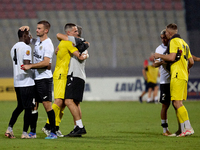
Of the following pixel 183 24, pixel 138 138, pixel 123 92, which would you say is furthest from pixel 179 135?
pixel 183 24

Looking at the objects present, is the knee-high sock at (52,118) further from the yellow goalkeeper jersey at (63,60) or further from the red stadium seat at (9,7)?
the red stadium seat at (9,7)

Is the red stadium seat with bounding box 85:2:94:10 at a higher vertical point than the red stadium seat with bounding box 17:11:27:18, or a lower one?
higher

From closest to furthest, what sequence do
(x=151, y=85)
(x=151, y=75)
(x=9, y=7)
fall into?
(x=151, y=85)
(x=151, y=75)
(x=9, y=7)

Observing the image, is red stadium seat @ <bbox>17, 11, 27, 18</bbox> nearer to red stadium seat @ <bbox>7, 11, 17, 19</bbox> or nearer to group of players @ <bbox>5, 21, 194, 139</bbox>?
red stadium seat @ <bbox>7, 11, 17, 19</bbox>

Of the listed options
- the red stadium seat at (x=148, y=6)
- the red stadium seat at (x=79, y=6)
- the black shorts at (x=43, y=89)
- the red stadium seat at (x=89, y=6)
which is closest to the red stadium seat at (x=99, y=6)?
the red stadium seat at (x=89, y=6)

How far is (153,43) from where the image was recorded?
56.1ft

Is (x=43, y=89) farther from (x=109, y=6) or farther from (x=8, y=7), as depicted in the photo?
(x=8, y=7)

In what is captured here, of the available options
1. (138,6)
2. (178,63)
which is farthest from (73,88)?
(138,6)

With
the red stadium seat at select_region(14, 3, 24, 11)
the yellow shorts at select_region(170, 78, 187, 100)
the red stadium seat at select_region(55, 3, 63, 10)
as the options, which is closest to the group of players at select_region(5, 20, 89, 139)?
the yellow shorts at select_region(170, 78, 187, 100)

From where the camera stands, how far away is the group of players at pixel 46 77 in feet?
18.8

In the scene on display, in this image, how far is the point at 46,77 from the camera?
5832 mm

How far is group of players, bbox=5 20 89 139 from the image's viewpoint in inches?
225

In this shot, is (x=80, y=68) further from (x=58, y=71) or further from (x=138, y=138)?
(x=138, y=138)

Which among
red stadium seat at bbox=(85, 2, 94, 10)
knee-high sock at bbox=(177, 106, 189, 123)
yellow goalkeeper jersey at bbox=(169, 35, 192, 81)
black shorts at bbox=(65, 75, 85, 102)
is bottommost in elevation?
knee-high sock at bbox=(177, 106, 189, 123)
